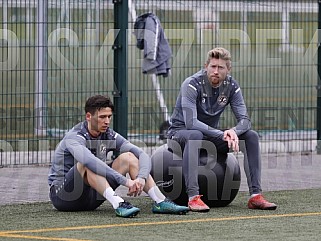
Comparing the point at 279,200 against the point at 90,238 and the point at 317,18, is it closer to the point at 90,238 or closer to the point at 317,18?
the point at 90,238

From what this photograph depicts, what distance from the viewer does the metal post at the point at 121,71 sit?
14.6 meters

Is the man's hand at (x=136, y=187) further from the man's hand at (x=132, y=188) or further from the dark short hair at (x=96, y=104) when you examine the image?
the dark short hair at (x=96, y=104)

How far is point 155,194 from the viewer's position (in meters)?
10.2

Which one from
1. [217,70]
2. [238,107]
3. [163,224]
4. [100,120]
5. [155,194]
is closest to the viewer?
[163,224]

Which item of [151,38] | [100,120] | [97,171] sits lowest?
A: [97,171]

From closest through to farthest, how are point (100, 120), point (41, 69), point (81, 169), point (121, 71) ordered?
1. point (81, 169)
2. point (100, 120)
3. point (121, 71)
4. point (41, 69)

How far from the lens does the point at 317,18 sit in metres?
16.5

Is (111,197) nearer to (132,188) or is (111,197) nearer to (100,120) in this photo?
(132,188)

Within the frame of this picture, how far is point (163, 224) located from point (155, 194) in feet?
2.19

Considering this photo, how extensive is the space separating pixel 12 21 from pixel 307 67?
15.2 ft

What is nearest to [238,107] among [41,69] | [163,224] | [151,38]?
[163,224]

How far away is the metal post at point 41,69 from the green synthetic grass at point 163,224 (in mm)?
4219

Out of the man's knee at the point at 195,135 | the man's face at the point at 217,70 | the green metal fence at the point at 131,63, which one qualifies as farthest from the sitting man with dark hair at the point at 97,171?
the green metal fence at the point at 131,63

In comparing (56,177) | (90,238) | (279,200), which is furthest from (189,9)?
(90,238)
